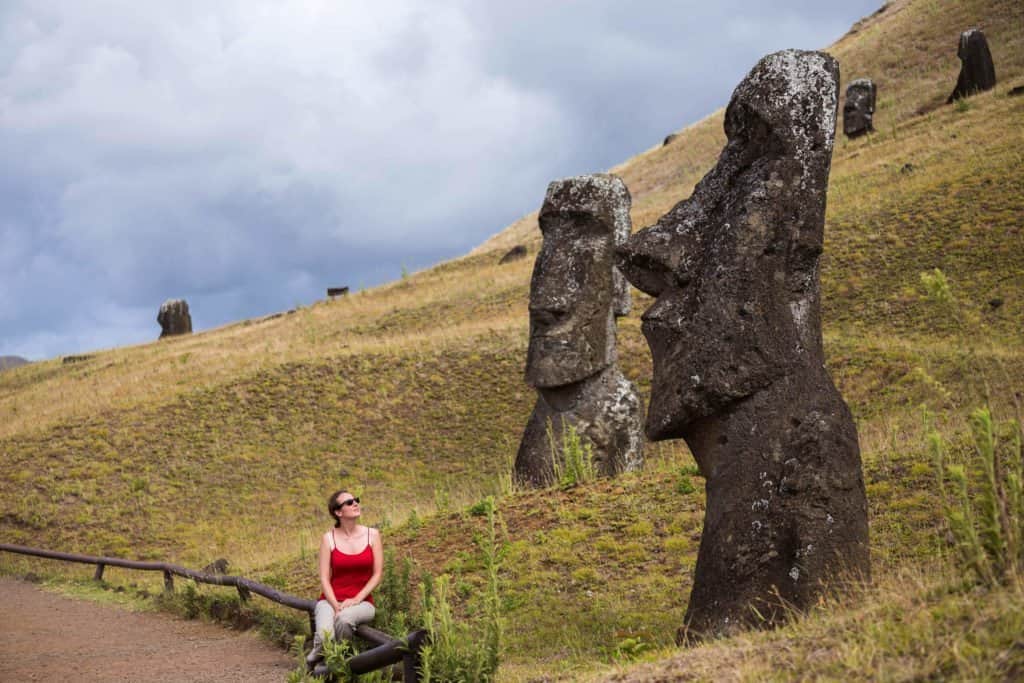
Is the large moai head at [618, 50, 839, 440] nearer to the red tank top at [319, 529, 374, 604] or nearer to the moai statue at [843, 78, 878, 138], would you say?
the red tank top at [319, 529, 374, 604]

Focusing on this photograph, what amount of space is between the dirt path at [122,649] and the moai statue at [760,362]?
4.29 metres

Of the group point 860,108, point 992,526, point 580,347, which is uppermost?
point 860,108

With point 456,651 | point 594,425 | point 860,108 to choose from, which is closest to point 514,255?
point 860,108

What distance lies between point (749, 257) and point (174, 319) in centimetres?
5049

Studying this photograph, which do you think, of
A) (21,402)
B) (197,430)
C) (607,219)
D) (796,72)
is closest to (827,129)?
(796,72)

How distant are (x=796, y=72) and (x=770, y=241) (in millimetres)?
1357

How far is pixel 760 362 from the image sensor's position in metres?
7.30

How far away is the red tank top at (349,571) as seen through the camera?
309 inches

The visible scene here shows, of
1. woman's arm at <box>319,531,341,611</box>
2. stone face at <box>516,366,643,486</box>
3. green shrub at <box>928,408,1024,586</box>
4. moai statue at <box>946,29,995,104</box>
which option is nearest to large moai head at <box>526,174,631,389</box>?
stone face at <box>516,366,643,486</box>

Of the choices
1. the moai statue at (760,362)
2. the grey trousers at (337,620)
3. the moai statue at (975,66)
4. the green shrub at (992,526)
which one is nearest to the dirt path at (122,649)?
the grey trousers at (337,620)

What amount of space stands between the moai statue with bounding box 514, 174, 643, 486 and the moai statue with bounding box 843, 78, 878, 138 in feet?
114

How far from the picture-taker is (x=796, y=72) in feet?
25.7

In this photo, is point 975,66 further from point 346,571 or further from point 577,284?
point 346,571

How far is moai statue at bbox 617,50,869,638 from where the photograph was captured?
22.6ft
